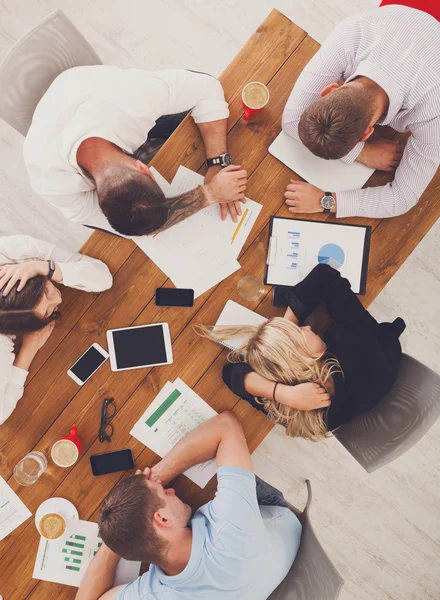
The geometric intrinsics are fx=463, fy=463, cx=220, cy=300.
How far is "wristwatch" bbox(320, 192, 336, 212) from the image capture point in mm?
1933

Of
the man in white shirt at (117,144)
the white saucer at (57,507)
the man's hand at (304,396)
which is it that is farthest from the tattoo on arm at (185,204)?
the white saucer at (57,507)

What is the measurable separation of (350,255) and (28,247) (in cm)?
138

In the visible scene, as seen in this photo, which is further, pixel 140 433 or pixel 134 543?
pixel 140 433

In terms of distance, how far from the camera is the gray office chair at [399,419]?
170 cm

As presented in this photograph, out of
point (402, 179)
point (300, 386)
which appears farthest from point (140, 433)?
point (402, 179)

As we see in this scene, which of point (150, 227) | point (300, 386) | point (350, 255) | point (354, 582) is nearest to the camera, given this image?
point (150, 227)

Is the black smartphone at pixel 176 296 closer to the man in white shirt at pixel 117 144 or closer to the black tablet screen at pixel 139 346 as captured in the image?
the black tablet screen at pixel 139 346

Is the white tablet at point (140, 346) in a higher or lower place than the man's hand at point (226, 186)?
lower

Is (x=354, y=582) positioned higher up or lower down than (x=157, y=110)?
lower down

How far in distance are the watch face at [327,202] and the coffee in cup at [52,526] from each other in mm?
1712

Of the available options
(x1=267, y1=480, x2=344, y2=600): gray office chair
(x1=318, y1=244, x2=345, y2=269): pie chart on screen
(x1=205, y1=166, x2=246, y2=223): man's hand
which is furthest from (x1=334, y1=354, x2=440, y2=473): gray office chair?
(x1=205, y1=166, x2=246, y2=223): man's hand

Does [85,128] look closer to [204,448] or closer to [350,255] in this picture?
[350,255]

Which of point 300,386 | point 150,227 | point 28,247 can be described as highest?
point 150,227

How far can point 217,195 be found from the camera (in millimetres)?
1912
